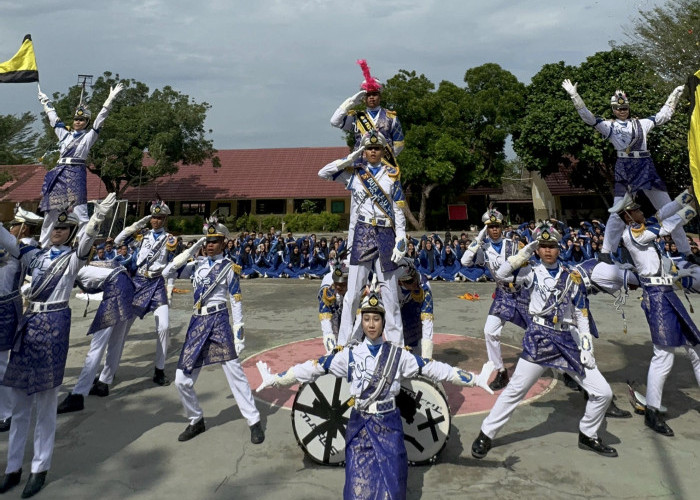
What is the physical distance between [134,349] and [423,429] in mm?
6953

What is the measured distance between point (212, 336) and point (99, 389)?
2.62 meters

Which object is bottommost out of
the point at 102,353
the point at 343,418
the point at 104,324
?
the point at 102,353

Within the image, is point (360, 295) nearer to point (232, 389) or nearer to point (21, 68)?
point (232, 389)

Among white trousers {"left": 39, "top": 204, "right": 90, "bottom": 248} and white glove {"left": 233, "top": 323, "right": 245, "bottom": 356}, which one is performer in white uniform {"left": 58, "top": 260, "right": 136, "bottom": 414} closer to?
A: white trousers {"left": 39, "top": 204, "right": 90, "bottom": 248}

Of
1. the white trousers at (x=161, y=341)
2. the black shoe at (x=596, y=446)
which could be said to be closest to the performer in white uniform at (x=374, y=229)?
the black shoe at (x=596, y=446)

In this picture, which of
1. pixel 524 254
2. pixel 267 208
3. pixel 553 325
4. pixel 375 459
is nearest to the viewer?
pixel 375 459

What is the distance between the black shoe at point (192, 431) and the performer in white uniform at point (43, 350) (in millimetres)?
1329

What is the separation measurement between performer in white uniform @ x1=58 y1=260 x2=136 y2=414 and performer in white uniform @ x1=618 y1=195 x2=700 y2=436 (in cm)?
722

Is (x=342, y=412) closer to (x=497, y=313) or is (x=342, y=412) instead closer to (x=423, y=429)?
(x=423, y=429)

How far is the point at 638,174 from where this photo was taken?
7.73 metres

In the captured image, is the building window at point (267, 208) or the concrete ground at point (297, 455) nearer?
the concrete ground at point (297, 455)

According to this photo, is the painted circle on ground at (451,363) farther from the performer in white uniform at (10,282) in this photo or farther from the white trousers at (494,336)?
the performer in white uniform at (10,282)

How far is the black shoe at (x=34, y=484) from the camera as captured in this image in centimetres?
440

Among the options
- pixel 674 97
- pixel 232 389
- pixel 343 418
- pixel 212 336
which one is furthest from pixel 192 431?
pixel 674 97
